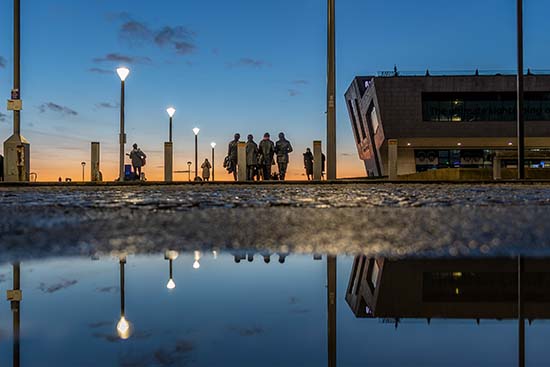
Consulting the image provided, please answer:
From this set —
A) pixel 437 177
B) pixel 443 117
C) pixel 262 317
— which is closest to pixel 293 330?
pixel 262 317

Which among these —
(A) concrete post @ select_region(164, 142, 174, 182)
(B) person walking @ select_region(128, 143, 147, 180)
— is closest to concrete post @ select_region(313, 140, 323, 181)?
(A) concrete post @ select_region(164, 142, 174, 182)

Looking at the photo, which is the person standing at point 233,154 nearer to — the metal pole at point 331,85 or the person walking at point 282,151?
the person walking at point 282,151

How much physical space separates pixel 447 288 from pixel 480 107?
5762 cm

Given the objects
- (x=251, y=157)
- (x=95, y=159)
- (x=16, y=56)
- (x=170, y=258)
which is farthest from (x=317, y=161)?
(x=170, y=258)

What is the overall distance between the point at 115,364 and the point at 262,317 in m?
0.35

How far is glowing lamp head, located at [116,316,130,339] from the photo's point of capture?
1050 mm

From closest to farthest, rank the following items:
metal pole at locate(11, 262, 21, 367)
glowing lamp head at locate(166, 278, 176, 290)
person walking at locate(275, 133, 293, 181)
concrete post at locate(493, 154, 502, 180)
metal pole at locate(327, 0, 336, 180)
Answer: metal pole at locate(11, 262, 21, 367) → glowing lamp head at locate(166, 278, 176, 290) → metal pole at locate(327, 0, 336, 180) → person walking at locate(275, 133, 293, 181) → concrete post at locate(493, 154, 502, 180)

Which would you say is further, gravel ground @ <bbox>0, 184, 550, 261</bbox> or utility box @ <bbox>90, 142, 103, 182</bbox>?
utility box @ <bbox>90, 142, 103, 182</bbox>

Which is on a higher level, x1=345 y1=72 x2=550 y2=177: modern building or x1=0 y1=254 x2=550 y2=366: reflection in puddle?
x1=345 y1=72 x2=550 y2=177: modern building

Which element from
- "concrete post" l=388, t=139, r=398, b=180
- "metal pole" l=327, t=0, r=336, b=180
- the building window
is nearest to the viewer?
"metal pole" l=327, t=0, r=336, b=180

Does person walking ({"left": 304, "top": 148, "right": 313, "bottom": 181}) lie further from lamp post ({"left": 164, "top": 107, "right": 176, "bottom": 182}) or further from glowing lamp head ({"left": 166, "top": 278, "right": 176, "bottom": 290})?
glowing lamp head ({"left": 166, "top": 278, "right": 176, "bottom": 290})

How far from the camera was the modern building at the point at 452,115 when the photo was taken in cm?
5366

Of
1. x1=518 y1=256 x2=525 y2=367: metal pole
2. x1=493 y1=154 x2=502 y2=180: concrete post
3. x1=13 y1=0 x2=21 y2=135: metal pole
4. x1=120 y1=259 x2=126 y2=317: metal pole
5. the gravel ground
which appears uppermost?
x1=13 y1=0 x2=21 y2=135: metal pole

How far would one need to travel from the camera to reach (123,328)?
1.09 metres
